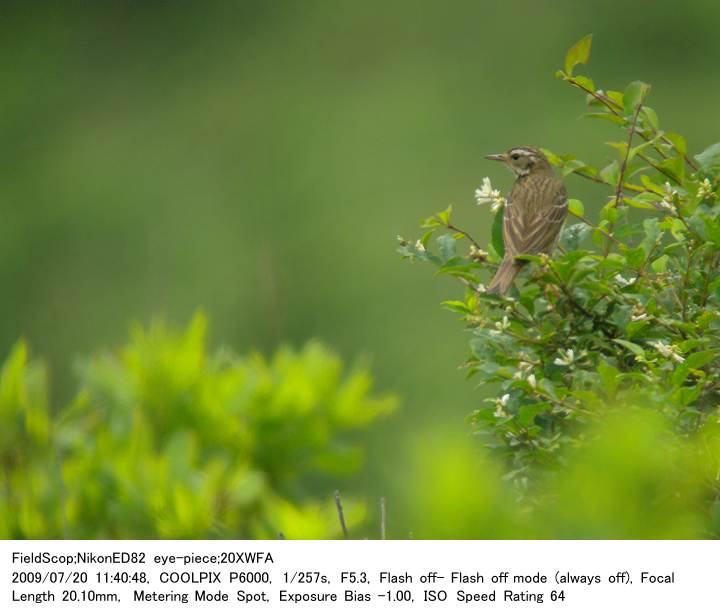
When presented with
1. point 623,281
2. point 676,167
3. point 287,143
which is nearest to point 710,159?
point 676,167

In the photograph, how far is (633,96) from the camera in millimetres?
2627

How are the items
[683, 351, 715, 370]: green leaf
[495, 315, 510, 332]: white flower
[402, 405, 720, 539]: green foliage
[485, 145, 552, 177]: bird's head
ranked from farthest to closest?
1. [485, 145, 552, 177]: bird's head
2. [495, 315, 510, 332]: white flower
3. [683, 351, 715, 370]: green leaf
4. [402, 405, 720, 539]: green foliage

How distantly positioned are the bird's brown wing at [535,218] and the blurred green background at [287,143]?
4193 millimetres

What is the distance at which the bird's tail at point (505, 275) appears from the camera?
254 centimetres

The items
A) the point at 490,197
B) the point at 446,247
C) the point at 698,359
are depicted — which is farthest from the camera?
the point at 490,197

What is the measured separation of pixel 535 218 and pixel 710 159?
0.90 m

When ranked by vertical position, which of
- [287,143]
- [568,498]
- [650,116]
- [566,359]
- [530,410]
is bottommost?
[568,498]

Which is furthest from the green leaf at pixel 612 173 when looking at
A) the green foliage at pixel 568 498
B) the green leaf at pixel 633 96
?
the green foliage at pixel 568 498

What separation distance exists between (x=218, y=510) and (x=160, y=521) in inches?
10.6

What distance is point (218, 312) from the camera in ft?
30.6

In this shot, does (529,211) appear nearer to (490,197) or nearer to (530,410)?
(490,197)

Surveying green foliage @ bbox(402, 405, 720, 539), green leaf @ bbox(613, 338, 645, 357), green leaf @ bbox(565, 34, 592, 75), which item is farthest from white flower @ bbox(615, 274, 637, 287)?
green foliage @ bbox(402, 405, 720, 539)

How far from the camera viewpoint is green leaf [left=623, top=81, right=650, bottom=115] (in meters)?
2.61

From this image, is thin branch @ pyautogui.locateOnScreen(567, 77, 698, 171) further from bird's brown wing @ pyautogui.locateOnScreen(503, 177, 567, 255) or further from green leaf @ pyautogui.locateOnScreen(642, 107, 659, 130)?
bird's brown wing @ pyautogui.locateOnScreen(503, 177, 567, 255)
